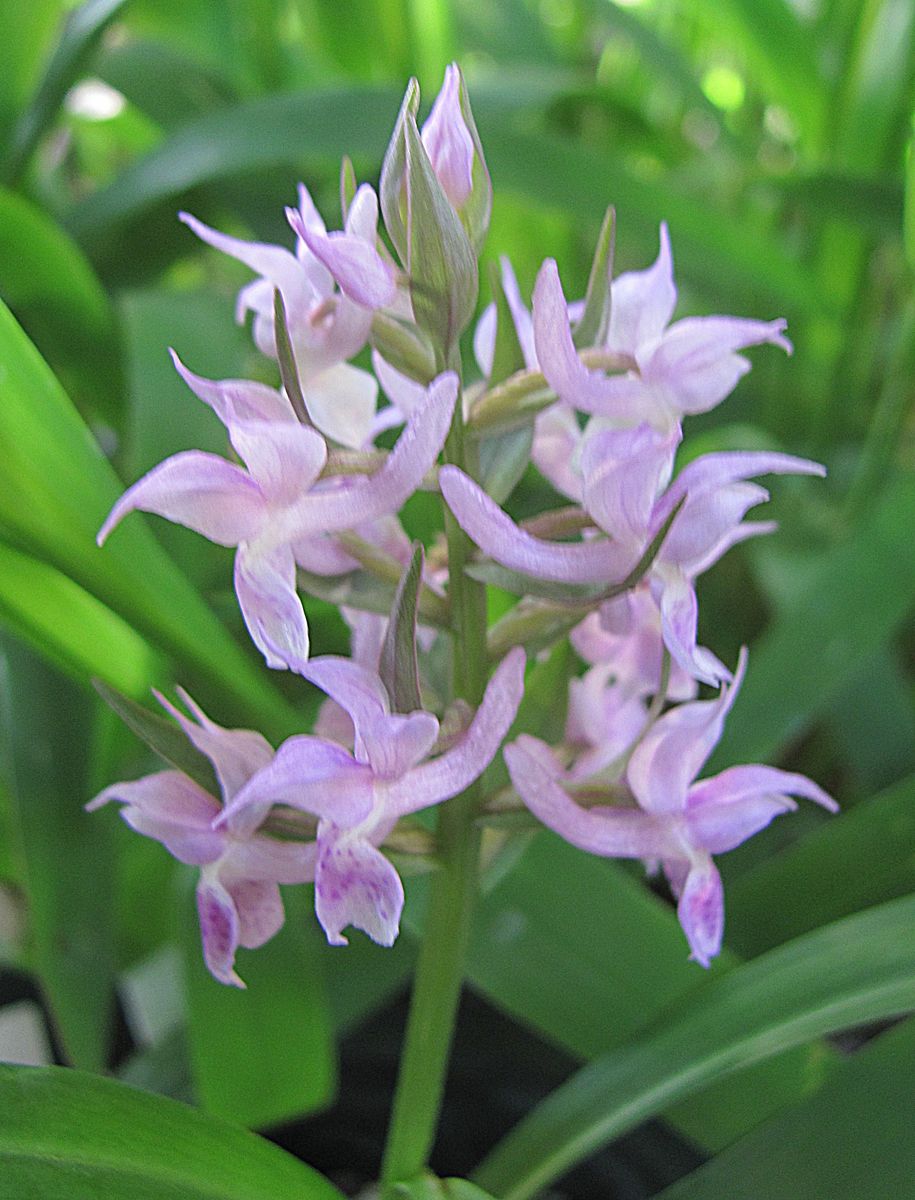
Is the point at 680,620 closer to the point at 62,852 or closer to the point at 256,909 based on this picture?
the point at 256,909

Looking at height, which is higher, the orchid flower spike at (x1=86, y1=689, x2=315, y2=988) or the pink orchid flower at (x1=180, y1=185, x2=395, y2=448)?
the pink orchid flower at (x1=180, y1=185, x2=395, y2=448)

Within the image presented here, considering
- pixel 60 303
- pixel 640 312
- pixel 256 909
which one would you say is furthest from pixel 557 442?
pixel 60 303

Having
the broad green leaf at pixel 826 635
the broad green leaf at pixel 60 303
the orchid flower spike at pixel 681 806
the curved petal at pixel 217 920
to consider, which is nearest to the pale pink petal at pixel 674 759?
the orchid flower spike at pixel 681 806

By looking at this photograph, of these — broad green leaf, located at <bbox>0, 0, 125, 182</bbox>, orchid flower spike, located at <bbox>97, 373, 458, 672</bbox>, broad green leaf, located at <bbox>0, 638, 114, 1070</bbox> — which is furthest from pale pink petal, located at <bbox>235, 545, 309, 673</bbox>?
broad green leaf, located at <bbox>0, 0, 125, 182</bbox>

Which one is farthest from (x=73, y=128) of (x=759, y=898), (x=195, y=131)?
(x=759, y=898)

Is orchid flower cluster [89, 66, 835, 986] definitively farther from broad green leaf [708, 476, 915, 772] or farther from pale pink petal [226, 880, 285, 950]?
broad green leaf [708, 476, 915, 772]

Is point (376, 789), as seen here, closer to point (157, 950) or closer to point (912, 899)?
point (912, 899)
